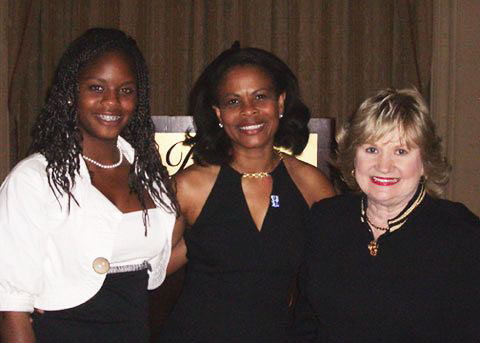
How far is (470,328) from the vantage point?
1842mm

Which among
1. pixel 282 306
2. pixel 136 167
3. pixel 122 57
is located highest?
pixel 122 57

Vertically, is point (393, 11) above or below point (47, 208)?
above

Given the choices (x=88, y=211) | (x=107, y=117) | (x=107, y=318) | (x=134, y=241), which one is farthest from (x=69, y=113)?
(x=107, y=318)

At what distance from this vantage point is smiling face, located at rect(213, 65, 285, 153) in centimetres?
236

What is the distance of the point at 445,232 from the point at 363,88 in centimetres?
303

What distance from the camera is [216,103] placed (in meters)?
2.50

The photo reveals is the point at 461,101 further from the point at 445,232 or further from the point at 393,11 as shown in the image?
the point at 445,232

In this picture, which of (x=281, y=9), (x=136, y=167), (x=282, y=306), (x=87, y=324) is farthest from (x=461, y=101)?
(x=87, y=324)

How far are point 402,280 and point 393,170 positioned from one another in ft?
1.10

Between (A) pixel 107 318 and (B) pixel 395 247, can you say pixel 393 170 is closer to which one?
(B) pixel 395 247

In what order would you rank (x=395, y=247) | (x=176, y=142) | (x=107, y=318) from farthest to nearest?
(x=176, y=142) → (x=395, y=247) → (x=107, y=318)

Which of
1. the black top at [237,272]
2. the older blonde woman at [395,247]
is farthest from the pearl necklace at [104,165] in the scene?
the older blonde woman at [395,247]

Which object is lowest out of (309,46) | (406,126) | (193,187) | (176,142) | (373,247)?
(373,247)

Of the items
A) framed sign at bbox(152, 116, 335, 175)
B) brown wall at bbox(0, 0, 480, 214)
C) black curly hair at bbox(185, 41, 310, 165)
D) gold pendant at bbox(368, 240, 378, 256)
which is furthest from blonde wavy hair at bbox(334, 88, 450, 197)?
brown wall at bbox(0, 0, 480, 214)
